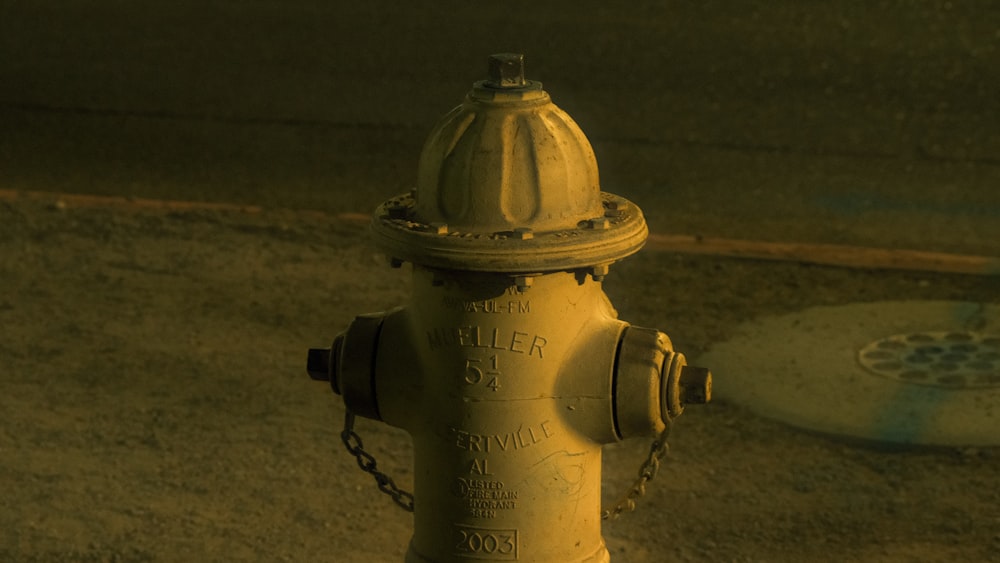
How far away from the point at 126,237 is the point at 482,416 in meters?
4.65

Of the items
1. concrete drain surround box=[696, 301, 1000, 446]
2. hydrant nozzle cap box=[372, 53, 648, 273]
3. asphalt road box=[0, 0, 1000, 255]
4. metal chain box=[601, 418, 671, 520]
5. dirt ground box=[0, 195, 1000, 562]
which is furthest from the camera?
asphalt road box=[0, 0, 1000, 255]

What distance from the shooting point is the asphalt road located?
8.80 m

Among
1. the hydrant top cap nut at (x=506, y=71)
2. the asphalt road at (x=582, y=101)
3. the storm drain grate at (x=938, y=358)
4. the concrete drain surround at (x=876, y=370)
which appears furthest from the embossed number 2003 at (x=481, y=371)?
the asphalt road at (x=582, y=101)

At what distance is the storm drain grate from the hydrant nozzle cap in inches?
115

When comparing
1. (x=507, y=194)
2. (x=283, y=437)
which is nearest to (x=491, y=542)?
(x=507, y=194)

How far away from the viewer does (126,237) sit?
7992 millimetres

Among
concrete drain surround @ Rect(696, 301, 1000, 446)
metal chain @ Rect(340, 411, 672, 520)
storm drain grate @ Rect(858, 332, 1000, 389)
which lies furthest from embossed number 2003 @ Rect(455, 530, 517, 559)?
storm drain grate @ Rect(858, 332, 1000, 389)

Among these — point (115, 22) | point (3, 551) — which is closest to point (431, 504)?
point (3, 551)

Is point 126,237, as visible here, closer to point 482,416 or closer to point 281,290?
point 281,290

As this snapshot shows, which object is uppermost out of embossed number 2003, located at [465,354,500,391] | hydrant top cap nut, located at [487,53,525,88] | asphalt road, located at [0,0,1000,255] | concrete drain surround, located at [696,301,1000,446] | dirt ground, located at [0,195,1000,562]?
hydrant top cap nut, located at [487,53,525,88]

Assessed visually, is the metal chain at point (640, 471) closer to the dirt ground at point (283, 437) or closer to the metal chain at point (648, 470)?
the metal chain at point (648, 470)

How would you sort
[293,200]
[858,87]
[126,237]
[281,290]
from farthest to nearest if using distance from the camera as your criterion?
[858,87] < [293,200] < [126,237] < [281,290]

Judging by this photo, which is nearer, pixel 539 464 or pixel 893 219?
pixel 539 464

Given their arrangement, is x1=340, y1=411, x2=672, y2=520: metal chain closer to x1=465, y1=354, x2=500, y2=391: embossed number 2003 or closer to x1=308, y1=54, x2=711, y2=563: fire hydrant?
x1=308, y1=54, x2=711, y2=563: fire hydrant
